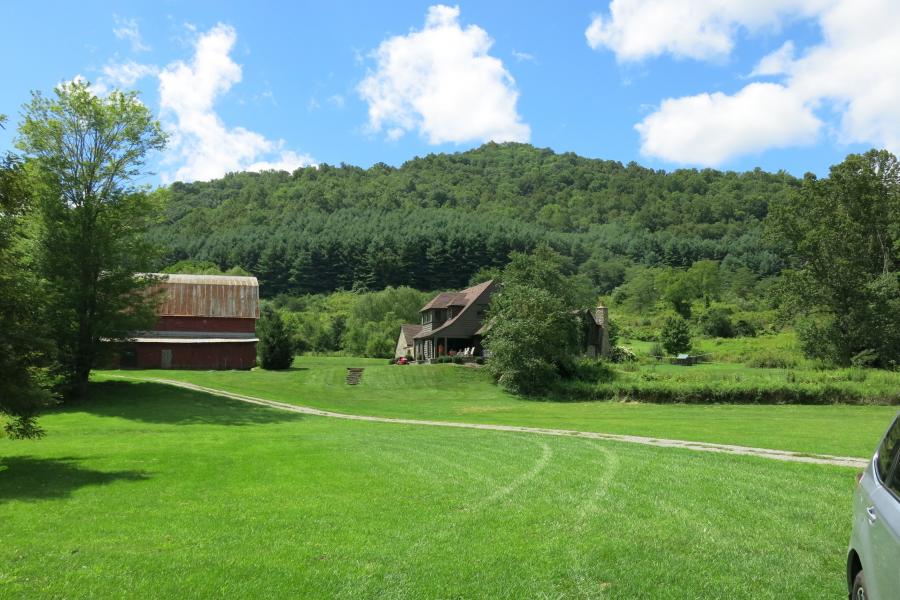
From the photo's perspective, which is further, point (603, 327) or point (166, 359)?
point (603, 327)

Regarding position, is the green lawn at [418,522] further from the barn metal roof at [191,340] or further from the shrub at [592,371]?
the barn metal roof at [191,340]

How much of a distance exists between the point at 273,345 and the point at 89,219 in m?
21.0

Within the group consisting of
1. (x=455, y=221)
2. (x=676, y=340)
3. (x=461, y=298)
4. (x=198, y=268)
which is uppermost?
(x=455, y=221)

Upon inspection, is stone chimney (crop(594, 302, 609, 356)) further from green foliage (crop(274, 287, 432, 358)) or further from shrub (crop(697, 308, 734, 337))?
shrub (crop(697, 308, 734, 337))

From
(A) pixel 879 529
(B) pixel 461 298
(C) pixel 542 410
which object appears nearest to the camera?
(A) pixel 879 529

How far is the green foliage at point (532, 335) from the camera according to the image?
42.6 m

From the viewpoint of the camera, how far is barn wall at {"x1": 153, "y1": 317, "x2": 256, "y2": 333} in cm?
5372

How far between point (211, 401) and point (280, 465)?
22.6m

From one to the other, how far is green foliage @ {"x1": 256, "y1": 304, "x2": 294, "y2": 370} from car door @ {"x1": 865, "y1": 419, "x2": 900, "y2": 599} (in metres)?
51.0

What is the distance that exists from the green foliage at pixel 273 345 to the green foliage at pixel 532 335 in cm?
1804

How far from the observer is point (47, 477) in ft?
42.6

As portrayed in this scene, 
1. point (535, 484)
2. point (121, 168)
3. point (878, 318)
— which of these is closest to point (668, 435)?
point (535, 484)

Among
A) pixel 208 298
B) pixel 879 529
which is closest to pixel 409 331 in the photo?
pixel 208 298

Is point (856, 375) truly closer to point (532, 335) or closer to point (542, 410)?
point (532, 335)
